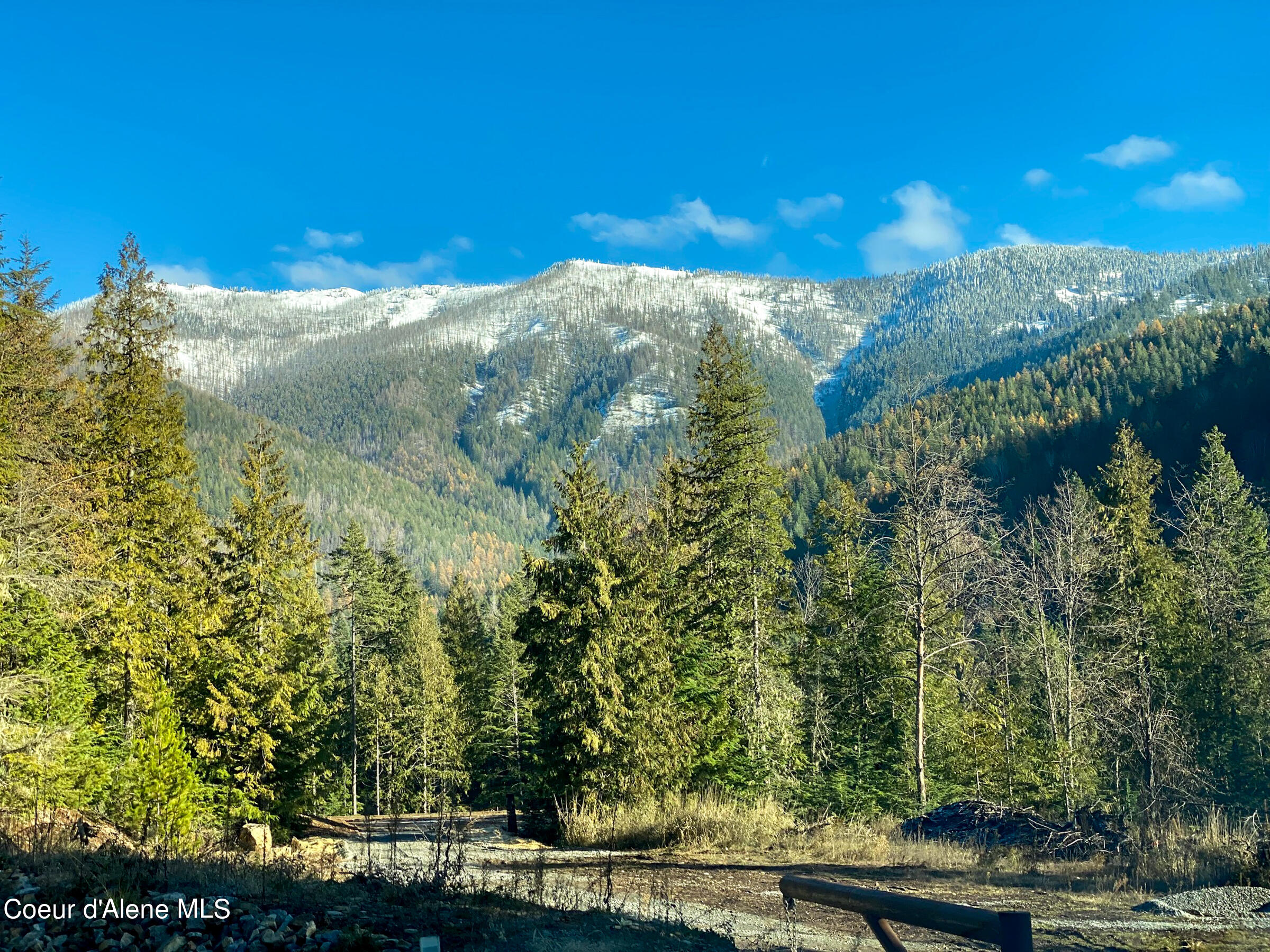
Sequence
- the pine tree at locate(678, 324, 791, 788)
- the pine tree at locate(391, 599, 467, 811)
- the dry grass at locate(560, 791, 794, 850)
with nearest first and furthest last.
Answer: the dry grass at locate(560, 791, 794, 850) → the pine tree at locate(678, 324, 791, 788) → the pine tree at locate(391, 599, 467, 811)

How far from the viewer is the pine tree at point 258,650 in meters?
23.0

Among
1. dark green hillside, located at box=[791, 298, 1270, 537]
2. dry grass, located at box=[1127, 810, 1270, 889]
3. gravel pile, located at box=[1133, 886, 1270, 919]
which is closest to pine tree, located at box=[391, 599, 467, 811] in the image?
dry grass, located at box=[1127, 810, 1270, 889]

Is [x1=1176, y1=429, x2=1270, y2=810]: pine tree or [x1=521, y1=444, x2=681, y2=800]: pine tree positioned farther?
[x1=1176, y1=429, x2=1270, y2=810]: pine tree

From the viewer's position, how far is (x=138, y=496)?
21188 millimetres

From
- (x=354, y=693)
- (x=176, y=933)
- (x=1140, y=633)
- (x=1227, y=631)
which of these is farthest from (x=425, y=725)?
(x=176, y=933)

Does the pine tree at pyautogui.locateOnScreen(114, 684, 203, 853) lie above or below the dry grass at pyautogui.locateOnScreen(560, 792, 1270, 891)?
above

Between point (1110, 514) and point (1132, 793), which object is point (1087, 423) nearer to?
point (1110, 514)

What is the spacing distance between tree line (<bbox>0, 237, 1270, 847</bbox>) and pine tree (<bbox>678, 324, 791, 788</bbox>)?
95 mm

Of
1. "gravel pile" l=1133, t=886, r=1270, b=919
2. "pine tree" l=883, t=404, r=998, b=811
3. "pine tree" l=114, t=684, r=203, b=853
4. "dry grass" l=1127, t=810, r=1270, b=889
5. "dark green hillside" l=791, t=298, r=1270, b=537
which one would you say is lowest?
"dry grass" l=1127, t=810, r=1270, b=889

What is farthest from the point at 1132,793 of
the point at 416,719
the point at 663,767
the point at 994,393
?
the point at 994,393

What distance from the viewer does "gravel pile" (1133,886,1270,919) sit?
8062 mm

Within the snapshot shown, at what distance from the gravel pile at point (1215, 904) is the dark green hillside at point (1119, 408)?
102 meters

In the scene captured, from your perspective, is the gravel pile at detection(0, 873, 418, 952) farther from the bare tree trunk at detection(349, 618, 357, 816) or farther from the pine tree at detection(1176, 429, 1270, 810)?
the bare tree trunk at detection(349, 618, 357, 816)

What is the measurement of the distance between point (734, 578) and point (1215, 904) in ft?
51.7
